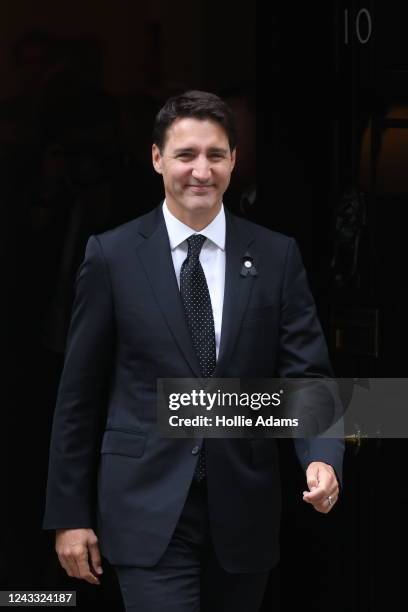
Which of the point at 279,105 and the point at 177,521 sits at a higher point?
the point at 279,105

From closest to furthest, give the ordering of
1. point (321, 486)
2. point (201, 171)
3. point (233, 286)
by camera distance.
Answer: point (321, 486), point (201, 171), point (233, 286)

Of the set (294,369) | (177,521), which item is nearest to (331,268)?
(294,369)

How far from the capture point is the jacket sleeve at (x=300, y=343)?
3.74 meters

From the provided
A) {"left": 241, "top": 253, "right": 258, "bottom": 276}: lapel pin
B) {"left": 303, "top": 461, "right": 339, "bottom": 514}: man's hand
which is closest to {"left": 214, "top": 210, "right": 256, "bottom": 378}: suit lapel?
{"left": 241, "top": 253, "right": 258, "bottom": 276}: lapel pin

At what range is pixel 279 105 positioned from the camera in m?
5.17

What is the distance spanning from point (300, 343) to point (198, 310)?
0.29 m

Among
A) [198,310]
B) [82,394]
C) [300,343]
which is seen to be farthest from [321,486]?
[82,394]

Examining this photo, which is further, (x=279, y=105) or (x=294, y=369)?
(x=279, y=105)

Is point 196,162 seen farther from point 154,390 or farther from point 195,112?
point 154,390

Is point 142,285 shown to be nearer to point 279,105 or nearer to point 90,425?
point 90,425

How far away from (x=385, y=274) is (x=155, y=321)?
4.54 ft

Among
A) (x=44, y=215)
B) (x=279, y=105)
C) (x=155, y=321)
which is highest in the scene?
(x=279, y=105)

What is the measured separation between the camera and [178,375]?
3.69 m

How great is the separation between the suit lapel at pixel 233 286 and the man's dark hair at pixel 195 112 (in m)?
0.25
